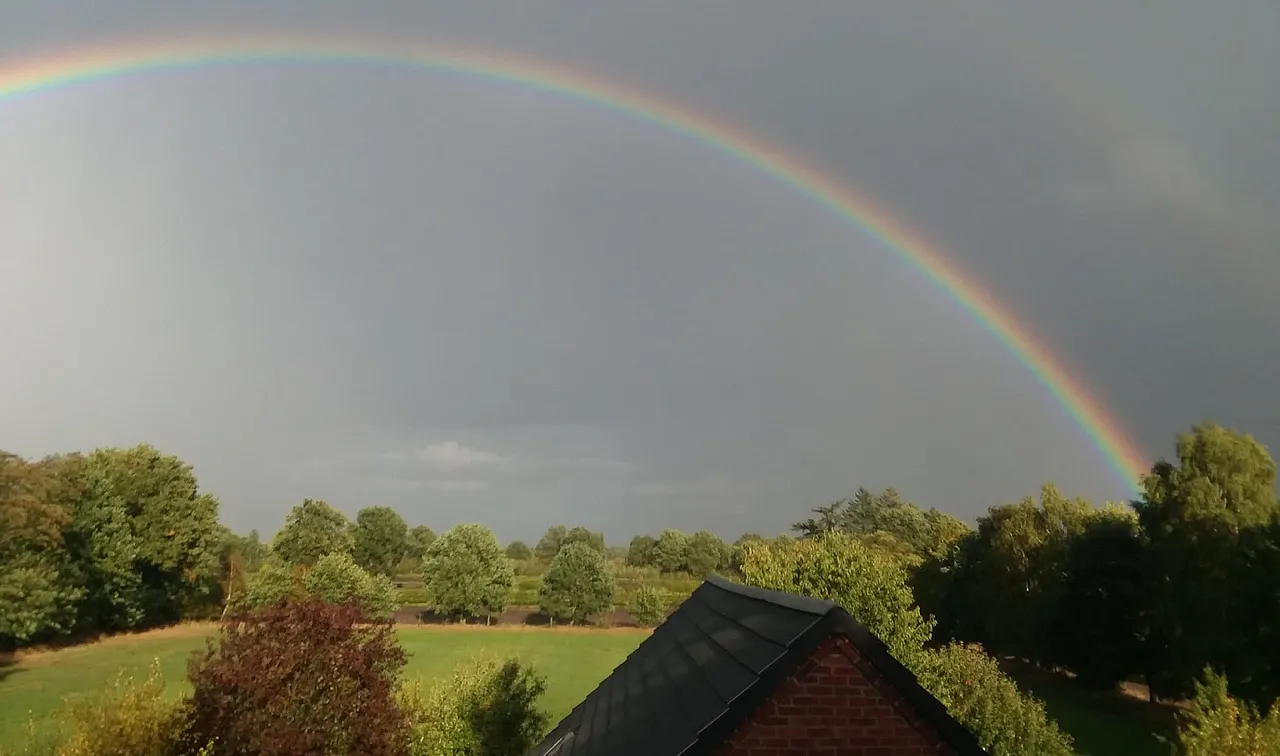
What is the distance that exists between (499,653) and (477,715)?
36120 mm

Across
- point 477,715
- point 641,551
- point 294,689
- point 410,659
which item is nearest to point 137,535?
point 410,659

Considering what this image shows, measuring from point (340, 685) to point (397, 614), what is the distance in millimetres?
74856

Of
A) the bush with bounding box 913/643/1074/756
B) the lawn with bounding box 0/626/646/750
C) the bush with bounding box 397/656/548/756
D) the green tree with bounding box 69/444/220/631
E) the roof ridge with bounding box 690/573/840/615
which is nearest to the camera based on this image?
the roof ridge with bounding box 690/573/840/615

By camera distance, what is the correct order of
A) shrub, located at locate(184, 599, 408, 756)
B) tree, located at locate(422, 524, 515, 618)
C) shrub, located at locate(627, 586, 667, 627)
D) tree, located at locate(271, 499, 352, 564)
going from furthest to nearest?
tree, located at locate(271, 499, 352, 564) < tree, located at locate(422, 524, 515, 618) < shrub, located at locate(627, 586, 667, 627) < shrub, located at locate(184, 599, 408, 756)

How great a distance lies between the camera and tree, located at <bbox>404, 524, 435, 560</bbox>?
130163 millimetres

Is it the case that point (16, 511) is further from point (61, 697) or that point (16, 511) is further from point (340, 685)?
point (340, 685)

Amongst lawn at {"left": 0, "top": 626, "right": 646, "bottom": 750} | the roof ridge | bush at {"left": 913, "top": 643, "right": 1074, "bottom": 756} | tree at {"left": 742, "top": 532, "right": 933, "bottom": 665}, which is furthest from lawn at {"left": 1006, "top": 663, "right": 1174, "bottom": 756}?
the roof ridge

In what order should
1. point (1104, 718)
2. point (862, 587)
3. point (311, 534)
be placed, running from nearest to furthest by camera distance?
point (862, 587) → point (1104, 718) → point (311, 534)

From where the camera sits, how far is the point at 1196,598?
113ft

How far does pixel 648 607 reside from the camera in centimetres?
7450

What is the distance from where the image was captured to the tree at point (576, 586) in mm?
79000

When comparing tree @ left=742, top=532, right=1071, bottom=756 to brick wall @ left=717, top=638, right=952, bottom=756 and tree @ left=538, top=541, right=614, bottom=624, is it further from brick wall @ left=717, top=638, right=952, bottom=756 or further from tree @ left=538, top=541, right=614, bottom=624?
tree @ left=538, top=541, right=614, bottom=624

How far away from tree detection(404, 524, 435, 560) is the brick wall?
119 metres

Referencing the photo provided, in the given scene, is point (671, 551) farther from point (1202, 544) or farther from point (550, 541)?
point (1202, 544)
